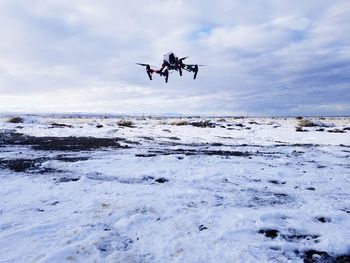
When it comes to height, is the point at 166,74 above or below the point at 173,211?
above

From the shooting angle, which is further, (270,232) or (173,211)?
(173,211)

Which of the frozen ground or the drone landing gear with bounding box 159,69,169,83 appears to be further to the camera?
the drone landing gear with bounding box 159,69,169,83

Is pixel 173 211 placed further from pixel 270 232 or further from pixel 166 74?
pixel 166 74

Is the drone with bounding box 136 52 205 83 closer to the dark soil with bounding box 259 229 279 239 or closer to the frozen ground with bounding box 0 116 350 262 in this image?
the frozen ground with bounding box 0 116 350 262

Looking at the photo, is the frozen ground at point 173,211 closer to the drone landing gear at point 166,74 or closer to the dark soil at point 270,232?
the dark soil at point 270,232

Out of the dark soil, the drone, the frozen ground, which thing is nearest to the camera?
the frozen ground

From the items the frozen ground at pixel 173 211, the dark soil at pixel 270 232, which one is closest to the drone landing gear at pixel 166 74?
the frozen ground at pixel 173 211

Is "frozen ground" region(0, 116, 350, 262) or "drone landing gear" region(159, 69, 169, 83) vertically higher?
"drone landing gear" region(159, 69, 169, 83)

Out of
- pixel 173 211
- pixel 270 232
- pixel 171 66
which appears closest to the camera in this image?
pixel 270 232

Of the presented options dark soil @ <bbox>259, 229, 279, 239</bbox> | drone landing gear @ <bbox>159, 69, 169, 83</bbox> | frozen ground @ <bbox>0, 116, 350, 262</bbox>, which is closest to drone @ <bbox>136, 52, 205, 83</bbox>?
drone landing gear @ <bbox>159, 69, 169, 83</bbox>

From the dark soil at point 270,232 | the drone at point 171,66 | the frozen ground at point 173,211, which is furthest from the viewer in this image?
the drone at point 171,66

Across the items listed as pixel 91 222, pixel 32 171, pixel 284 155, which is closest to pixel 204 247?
pixel 91 222

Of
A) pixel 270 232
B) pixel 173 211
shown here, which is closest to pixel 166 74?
pixel 173 211
